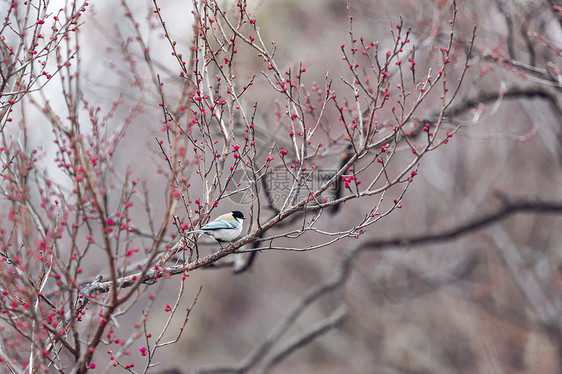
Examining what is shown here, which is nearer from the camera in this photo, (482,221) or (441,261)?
(482,221)

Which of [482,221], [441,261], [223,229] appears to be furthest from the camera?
[441,261]

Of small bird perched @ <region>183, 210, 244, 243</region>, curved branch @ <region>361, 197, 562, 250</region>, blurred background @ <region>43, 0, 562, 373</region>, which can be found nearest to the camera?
small bird perched @ <region>183, 210, 244, 243</region>

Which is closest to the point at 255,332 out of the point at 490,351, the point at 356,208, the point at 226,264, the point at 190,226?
the point at 356,208

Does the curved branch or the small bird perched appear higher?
the curved branch

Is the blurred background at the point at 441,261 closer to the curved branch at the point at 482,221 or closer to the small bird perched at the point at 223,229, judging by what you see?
the curved branch at the point at 482,221

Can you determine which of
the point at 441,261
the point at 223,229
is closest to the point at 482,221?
the point at 223,229

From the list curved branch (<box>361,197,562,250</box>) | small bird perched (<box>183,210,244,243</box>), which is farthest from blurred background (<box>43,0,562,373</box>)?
small bird perched (<box>183,210,244,243</box>)

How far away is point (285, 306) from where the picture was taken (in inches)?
567

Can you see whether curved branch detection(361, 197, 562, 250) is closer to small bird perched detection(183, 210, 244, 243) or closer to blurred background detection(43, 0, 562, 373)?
blurred background detection(43, 0, 562, 373)

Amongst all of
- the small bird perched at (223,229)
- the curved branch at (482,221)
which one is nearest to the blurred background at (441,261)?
the curved branch at (482,221)

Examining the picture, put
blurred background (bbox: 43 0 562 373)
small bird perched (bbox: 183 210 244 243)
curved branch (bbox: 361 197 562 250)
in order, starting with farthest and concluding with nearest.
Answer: blurred background (bbox: 43 0 562 373) → curved branch (bbox: 361 197 562 250) → small bird perched (bbox: 183 210 244 243)

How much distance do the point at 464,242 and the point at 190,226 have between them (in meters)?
9.67

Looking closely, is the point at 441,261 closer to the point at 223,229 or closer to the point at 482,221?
the point at 482,221

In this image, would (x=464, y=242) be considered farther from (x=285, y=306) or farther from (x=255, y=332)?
(x=255, y=332)
